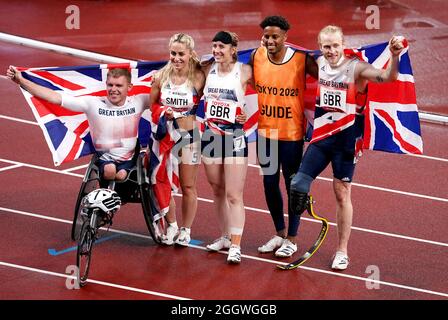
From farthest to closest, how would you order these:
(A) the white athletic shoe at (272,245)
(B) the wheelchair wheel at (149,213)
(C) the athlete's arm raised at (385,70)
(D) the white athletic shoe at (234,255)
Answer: (A) the white athletic shoe at (272,245), (B) the wheelchair wheel at (149,213), (D) the white athletic shoe at (234,255), (C) the athlete's arm raised at (385,70)

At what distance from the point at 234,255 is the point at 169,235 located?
0.71m

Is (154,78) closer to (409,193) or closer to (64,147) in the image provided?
(64,147)

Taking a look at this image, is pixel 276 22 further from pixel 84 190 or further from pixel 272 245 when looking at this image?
pixel 84 190

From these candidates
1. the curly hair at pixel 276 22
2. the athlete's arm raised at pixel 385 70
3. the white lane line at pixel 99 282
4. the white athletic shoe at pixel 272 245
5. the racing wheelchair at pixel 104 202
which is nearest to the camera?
the athlete's arm raised at pixel 385 70

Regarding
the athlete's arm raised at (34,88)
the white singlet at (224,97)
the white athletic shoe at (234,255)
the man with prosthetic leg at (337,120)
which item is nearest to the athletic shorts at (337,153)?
the man with prosthetic leg at (337,120)

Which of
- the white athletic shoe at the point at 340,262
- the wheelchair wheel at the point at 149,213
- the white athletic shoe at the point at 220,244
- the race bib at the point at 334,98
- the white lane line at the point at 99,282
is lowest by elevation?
the white lane line at the point at 99,282

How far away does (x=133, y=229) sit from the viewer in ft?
34.2

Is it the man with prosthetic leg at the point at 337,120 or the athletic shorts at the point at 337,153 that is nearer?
the man with prosthetic leg at the point at 337,120

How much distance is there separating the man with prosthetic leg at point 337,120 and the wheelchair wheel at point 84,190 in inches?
67.0

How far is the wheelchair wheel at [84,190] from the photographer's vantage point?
9.71m

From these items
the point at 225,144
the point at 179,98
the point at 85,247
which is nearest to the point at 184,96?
the point at 179,98

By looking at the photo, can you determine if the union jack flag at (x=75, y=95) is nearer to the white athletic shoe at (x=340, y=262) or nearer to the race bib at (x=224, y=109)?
the race bib at (x=224, y=109)

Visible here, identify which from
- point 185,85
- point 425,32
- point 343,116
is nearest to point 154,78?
point 185,85

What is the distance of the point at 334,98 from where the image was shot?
9273mm
